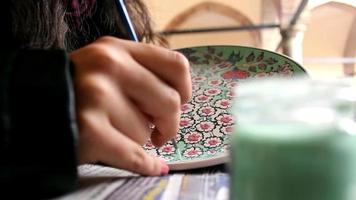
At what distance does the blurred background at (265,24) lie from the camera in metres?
1.66

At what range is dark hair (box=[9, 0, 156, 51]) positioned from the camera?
17.5 inches

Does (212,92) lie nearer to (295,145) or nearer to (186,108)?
(186,108)

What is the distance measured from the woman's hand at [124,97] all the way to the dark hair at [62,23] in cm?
13

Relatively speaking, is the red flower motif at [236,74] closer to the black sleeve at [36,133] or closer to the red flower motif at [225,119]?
the red flower motif at [225,119]

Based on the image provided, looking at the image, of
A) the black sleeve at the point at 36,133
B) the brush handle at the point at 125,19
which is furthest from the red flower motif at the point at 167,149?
the black sleeve at the point at 36,133

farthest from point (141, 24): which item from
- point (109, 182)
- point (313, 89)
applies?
point (313, 89)

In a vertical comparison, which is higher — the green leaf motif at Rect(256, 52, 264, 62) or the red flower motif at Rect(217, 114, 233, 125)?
the green leaf motif at Rect(256, 52, 264, 62)

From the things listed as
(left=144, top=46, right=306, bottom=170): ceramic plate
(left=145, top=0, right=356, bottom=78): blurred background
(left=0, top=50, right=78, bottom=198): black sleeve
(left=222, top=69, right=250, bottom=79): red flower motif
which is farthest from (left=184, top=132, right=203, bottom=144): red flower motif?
(left=145, top=0, right=356, bottom=78): blurred background

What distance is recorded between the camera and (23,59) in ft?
0.86

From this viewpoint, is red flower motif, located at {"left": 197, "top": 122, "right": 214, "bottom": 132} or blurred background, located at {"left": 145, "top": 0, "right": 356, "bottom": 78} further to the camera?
blurred background, located at {"left": 145, "top": 0, "right": 356, "bottom": 78}

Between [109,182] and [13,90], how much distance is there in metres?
0.08

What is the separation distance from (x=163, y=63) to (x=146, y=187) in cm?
8

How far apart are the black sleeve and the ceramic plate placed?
6.1 inches

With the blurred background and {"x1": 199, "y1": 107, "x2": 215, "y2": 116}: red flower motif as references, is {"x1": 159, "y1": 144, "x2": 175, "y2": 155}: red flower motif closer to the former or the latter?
{"x1": 199, "y1": 107, "x2": 215, "y2": 116}: red flower motif
